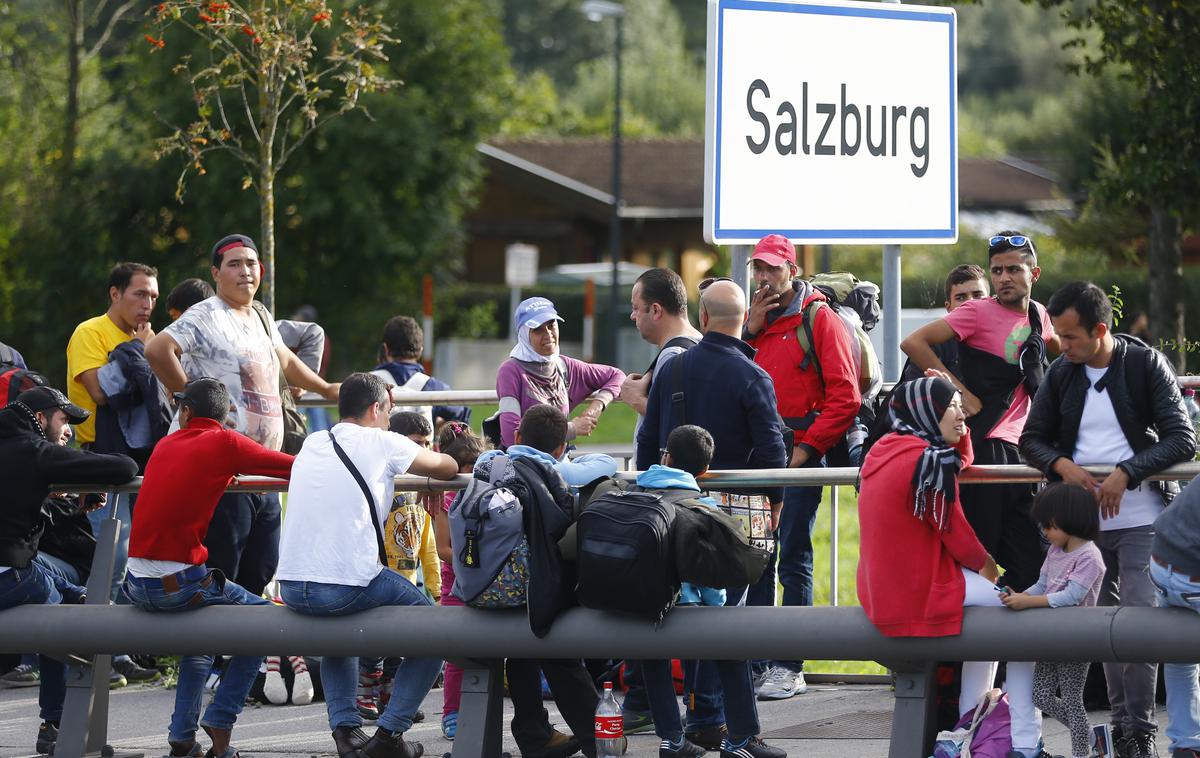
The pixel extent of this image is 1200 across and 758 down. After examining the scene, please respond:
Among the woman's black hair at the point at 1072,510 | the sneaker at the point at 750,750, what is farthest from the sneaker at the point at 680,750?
the woman's black hair at the point at 1072,510

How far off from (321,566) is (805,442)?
236 centimetres

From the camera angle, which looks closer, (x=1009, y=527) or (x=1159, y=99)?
(x=1009, y=527)

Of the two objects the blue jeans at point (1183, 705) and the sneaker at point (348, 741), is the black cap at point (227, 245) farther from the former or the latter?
the blue jeans at point (1183, 705)

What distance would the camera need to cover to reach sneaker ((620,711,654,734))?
6926mm

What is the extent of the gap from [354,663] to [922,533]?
2.34 m

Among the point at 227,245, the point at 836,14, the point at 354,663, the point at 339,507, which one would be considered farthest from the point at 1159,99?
the point at 339,507

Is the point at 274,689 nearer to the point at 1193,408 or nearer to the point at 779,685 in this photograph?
the point at 779,685

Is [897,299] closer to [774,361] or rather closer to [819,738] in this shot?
[774,361]

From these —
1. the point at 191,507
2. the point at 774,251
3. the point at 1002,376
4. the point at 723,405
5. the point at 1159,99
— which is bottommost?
the point at 191,507

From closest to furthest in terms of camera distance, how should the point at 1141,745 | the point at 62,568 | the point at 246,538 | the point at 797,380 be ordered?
the point at 1141,745, the point at 246,538, the point at 797,380, the point at 62,568

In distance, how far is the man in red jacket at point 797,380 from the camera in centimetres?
728

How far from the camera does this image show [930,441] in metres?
5.57

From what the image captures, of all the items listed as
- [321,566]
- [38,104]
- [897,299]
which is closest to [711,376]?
[321,566]

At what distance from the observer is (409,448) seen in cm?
613
